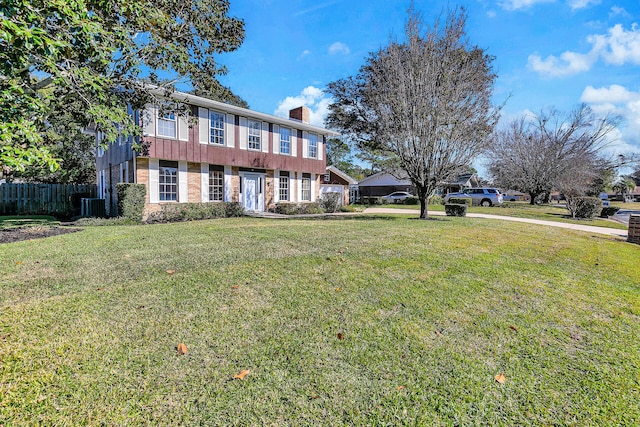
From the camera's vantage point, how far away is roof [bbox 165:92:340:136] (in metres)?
13.2

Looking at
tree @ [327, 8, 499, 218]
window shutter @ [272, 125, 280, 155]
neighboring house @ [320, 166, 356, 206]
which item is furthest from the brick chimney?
neighboring house @ [320, 166, 356, 206]

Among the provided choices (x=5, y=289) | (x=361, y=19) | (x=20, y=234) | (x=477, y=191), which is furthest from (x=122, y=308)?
(x=477, y=191)

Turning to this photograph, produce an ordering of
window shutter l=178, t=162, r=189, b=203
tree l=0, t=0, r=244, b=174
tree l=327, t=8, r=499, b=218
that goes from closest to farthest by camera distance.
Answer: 1. tree l=0, t=0, r=244, b=174
2. tree l=327, t=8, r=499, b=218
3. window shutter l=178, t=162, r=189, b=203

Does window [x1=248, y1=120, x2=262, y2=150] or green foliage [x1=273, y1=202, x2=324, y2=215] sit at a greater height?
window [x1=248, y1=120, x2=262, y2=150]

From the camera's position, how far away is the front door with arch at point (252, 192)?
17109mm

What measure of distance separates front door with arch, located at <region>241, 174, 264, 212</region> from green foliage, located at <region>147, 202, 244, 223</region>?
74.0 inches

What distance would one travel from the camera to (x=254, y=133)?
1689 cm

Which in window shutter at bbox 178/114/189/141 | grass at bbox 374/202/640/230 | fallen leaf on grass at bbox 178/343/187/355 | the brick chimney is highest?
the brick chimney

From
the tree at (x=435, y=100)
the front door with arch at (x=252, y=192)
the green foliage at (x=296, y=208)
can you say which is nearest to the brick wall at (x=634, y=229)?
the tree at (x=435, y=100)

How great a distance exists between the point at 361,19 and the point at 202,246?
35.5 feet

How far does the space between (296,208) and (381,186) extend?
2708cm

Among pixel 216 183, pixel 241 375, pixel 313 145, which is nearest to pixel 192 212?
pixel 216 183

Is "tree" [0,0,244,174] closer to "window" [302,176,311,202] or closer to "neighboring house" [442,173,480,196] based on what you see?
"window" [302,176,311,202]

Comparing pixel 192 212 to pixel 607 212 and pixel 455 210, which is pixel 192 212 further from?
pixel 607 212
